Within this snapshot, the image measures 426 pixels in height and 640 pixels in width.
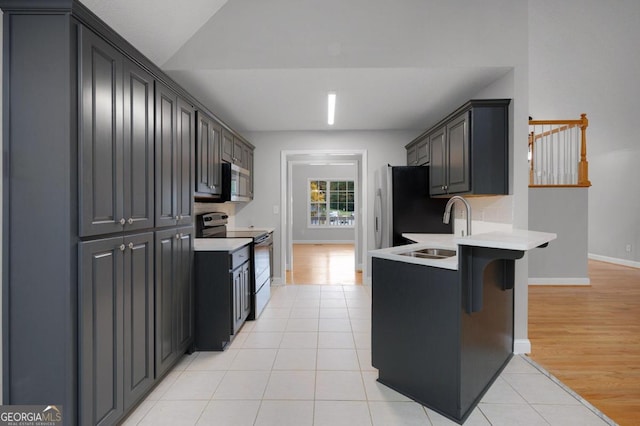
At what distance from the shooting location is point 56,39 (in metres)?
1.43

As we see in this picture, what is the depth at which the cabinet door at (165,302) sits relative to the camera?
2.12m

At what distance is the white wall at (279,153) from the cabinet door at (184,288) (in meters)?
2.47

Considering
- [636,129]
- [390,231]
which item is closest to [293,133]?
[390,231]

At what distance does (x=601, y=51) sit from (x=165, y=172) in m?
4.96

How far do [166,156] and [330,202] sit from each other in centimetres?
853

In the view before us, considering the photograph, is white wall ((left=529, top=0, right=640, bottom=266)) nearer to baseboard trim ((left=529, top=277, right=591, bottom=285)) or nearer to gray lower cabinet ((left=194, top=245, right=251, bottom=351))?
baseboard trim ((left=529, top=277, right=591, bottom=285))

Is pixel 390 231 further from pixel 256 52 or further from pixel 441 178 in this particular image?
pixel 256 52

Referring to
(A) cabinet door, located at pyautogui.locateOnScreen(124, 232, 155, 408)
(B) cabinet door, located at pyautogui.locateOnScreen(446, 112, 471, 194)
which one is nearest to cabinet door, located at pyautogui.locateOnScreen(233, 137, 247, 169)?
(A) cabinet door, located at pyautogui.locateOnScreen(124, 232, 155, 408)

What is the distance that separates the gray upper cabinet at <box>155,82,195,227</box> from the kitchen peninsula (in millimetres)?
1445

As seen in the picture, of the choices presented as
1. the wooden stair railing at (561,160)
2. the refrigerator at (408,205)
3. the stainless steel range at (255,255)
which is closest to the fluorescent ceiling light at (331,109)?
the refrigerator at (408,205)

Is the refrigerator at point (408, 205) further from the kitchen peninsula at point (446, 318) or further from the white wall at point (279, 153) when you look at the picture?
the kitchen peninsula at point (446, 318)

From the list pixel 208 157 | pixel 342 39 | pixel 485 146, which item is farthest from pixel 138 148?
pixel 485 146

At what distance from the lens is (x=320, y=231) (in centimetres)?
1059

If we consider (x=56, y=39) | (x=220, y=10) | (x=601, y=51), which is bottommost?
(x=56, y=39)
